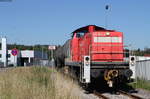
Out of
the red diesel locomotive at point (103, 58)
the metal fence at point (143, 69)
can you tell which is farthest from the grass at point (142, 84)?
the red diesel locomotive at point (103, 58)

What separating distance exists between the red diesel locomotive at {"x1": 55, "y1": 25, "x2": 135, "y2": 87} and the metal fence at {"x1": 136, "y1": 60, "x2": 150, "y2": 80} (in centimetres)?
447

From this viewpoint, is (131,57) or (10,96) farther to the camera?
(131,57)

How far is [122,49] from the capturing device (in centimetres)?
1477

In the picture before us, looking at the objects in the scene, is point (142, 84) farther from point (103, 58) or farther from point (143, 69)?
point (103, 58)

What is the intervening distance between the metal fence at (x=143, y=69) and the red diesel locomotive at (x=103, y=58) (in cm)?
447

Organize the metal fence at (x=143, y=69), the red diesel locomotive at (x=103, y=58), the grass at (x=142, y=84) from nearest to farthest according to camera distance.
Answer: the red diesel locomotive at (x=103, y=58), the grass at (x=142, y=84), the metal fence at (x=143, y=69)

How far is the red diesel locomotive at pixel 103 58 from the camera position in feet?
43.9

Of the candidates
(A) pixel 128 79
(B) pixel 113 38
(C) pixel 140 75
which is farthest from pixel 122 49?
(C) pixel 140 75

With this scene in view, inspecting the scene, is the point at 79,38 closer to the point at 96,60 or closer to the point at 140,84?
the point at 96,60

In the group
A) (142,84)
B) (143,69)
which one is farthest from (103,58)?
(143,69)

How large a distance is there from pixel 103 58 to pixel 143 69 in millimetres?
5888

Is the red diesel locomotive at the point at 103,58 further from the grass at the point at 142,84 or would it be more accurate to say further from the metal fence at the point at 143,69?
the metal fence at the point at 143,69

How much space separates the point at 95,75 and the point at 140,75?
774 cm

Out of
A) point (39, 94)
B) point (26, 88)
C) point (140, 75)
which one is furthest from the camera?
point (140, 75)
